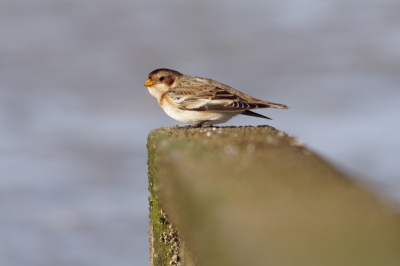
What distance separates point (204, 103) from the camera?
7234mm

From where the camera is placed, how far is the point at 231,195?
9.38ft

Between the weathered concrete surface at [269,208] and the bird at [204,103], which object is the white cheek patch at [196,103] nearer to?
the bird at [204,103]

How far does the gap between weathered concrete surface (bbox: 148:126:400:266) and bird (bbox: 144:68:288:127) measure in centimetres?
351

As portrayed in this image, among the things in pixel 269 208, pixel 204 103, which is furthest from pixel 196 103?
pixel 269 208

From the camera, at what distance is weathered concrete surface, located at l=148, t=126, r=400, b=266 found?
2.48m

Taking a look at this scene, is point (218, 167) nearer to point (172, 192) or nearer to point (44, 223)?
point (172, 192)

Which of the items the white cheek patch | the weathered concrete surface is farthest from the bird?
the weathered concrete surface

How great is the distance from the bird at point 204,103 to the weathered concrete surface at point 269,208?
3.51 metres

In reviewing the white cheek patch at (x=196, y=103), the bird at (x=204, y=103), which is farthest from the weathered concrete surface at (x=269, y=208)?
the white cheek patch at (x=196, y=103)

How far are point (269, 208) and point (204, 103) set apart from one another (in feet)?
14.9

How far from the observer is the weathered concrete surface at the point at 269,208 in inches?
97.7

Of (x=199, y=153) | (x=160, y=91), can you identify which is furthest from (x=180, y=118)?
(x=199, y=153)

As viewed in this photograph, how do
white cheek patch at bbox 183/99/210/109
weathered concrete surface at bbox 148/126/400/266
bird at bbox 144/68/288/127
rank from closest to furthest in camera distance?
1. weathered concrete surface at bbox 148/126/400/266
2. bird at bbox 144/68/288/127
3. white cheek patch at bbox 183/99/210/109

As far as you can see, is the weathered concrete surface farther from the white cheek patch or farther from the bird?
the white cheek patch
